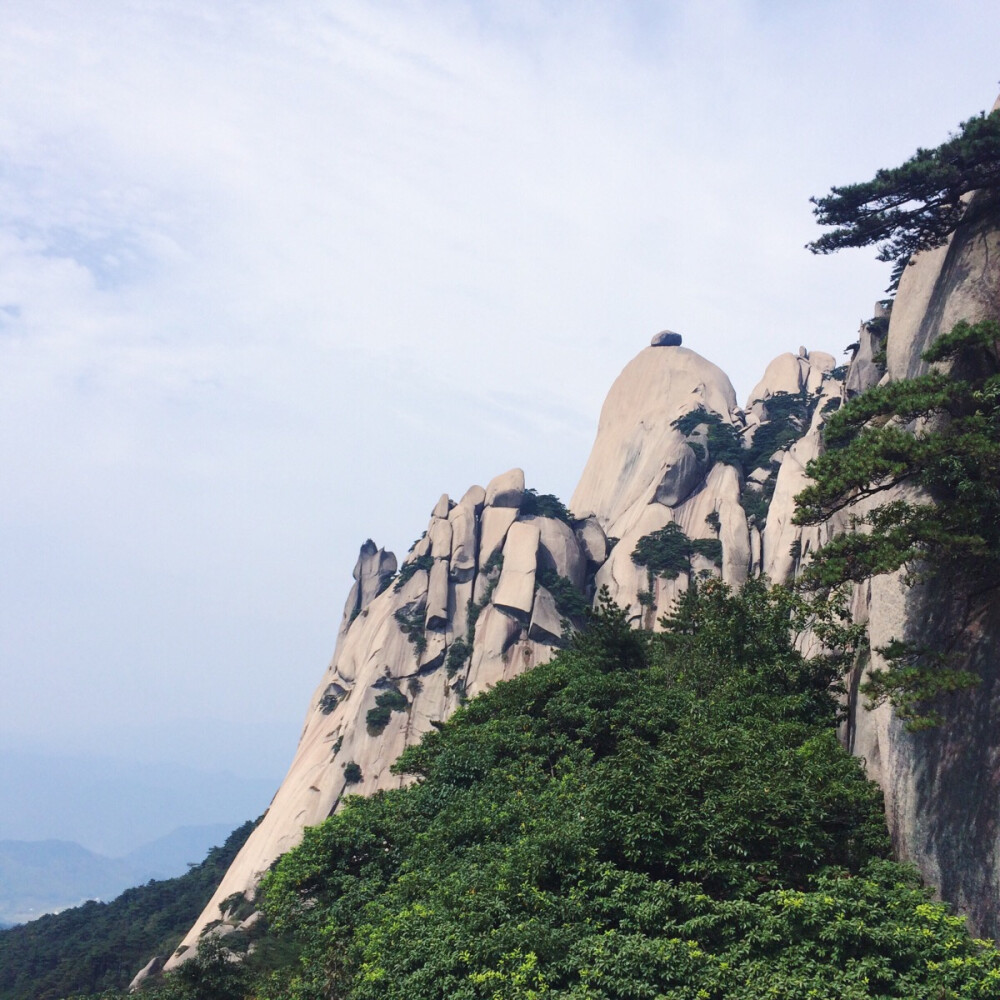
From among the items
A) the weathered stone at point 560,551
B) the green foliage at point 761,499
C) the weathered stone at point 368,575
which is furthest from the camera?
the weathered stone at point 368,575

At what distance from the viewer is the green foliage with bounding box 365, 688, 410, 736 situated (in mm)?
47281

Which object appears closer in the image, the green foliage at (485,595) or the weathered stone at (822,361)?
the green foliage at (485,595)

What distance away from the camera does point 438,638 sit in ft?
166

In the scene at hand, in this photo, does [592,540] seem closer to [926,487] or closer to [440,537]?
[440,537]

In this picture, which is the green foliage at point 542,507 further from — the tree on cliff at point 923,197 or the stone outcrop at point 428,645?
the tree on cliff at point 923,197

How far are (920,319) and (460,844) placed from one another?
12.2 metres

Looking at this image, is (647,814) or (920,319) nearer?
(647,814)

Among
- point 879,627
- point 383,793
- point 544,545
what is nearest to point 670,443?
point 544,545

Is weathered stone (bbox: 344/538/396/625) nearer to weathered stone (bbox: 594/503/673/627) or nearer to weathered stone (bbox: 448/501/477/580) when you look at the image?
weathered stone (bbox: 448/501/477/580)

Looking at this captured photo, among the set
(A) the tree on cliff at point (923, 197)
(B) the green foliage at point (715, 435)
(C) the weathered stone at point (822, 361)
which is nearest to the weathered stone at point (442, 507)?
(B) the green foliage at point (715, 435)

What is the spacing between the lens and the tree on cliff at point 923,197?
15891mm

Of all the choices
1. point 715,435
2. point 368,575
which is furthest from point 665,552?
point 368,575

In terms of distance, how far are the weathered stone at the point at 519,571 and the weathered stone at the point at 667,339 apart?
20.8m

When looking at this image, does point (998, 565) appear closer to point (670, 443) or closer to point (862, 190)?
point (862, 190)
